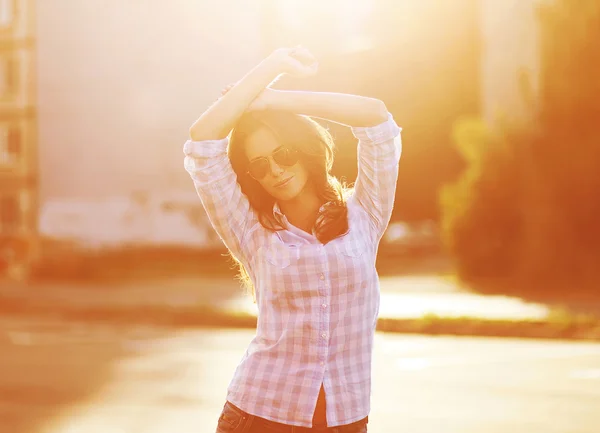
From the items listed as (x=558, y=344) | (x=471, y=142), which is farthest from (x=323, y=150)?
(x=471, y=142)

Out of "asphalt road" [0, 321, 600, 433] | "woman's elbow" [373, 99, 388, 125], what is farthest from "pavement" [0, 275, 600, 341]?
"woman's elbow" [373, 99, 388, 125]

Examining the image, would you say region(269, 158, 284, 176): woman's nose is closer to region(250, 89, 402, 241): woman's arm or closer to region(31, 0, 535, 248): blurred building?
region(250, 89, 402, 241): woman's arm

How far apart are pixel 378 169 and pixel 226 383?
6.44 m

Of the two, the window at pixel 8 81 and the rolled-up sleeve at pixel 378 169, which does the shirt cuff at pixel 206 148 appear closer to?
the rolled-up sleeve at pixel 378 169

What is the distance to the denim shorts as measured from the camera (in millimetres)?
2750

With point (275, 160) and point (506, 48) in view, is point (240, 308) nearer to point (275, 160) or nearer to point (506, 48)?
point (506, 48)

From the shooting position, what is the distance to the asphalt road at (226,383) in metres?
7.35

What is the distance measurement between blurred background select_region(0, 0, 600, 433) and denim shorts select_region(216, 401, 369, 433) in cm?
442

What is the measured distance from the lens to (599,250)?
18.5 m

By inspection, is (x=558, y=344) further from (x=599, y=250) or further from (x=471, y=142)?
(x=471, y=142)

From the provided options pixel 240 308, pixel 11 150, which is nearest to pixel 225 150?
pixel 240 308

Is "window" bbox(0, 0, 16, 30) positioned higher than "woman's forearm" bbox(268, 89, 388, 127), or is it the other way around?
"window" bbox(0, 0, 16, 30)

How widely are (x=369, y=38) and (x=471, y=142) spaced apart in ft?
88.9

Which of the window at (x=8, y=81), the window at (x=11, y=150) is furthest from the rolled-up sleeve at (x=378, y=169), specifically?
the window at (x=8, y=81)
